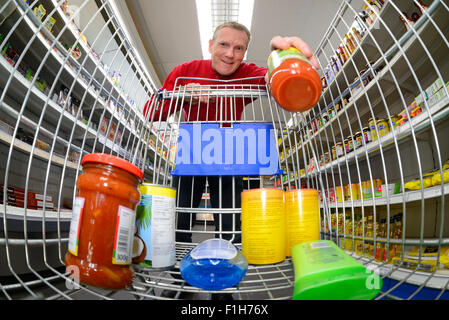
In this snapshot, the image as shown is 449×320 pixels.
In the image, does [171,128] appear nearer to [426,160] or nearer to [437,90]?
[437,90]

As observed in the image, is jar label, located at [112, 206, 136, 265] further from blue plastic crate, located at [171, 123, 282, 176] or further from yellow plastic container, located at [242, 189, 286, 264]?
blue plastic crate, located at [171, 123, 282, 176]

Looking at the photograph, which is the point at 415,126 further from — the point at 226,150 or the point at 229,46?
the point at 229,46

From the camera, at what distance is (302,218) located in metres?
0.70

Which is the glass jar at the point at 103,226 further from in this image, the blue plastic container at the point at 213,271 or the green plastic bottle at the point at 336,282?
the green plastic bottle at the point at 336,282

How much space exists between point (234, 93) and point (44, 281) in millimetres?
850

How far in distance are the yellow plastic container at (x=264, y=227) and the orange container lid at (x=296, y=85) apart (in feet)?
0.93

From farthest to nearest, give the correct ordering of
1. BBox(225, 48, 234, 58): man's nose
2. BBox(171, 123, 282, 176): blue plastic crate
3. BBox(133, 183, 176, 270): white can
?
BBox(225, 48, 234, 58): man's nose, BBox(171, 123, 282, 176): blue plastic crate, BBox(133, 183, 176, 270): white can

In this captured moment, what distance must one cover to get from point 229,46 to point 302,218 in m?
0.95

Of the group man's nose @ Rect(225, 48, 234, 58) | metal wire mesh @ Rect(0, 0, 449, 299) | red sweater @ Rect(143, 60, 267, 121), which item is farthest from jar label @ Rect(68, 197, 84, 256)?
man's nose @ Rect(225, 48, 234, 58)

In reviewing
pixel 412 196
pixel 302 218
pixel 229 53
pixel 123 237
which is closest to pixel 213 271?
pixel 123 237

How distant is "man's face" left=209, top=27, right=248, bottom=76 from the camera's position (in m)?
1.20

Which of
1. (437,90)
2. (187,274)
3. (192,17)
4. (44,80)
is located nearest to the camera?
(187,274)
